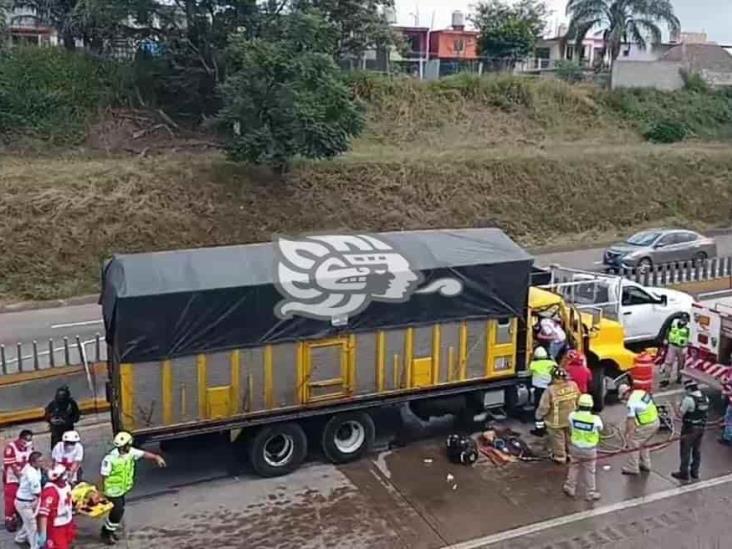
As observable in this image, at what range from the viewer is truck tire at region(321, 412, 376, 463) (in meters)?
12.0

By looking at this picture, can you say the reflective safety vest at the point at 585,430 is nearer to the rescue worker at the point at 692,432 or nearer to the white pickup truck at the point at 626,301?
the rescue worker at the point at 692,432

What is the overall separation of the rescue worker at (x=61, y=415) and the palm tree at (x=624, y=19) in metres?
40.9

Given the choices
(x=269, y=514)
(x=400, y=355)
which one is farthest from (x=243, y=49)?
(x=269, y=514)

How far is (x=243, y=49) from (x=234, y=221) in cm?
535

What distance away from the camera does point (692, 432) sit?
1151 centimetres

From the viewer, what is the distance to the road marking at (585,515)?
10.1 metres

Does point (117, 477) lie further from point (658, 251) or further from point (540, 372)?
point (658, 251)

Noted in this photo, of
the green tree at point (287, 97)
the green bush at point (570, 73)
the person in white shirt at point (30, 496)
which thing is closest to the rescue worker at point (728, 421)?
the person in white shirt at point (30, 496)

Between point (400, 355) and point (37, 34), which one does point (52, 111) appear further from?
point (400, 355)

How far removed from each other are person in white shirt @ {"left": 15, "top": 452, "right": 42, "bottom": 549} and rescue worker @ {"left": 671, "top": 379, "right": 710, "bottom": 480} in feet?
26.8

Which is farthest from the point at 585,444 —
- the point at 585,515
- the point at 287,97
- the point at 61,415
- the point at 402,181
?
the point at 402,181

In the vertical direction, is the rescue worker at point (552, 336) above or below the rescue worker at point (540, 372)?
above

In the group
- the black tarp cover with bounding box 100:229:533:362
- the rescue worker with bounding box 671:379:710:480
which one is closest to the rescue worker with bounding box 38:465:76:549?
the black tarp cover with bounding box 100:229:533:362

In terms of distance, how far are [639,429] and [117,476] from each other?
686 centimetres
